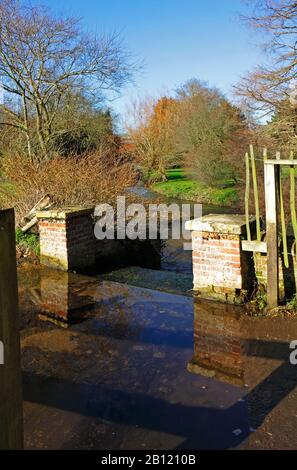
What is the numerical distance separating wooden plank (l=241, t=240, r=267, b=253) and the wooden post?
3.67 metres

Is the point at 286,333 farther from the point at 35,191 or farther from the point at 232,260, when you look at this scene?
the point at 35,191

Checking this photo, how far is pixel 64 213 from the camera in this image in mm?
6863

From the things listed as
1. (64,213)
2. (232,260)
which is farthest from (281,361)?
(64,213)

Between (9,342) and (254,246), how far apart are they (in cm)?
373

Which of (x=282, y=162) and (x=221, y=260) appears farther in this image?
(x=221, y=260)

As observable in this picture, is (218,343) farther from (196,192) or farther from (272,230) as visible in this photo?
(196,192)

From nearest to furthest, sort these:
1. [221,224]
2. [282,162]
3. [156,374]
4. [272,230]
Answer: [156,374], [282,162], [272,230], [221,224]

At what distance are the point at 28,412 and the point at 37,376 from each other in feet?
1.82

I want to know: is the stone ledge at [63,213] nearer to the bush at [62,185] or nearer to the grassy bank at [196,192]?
the bush at [62,185]

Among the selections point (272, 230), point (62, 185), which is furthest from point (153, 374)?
point (62, 185)

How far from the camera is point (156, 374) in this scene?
346 cm

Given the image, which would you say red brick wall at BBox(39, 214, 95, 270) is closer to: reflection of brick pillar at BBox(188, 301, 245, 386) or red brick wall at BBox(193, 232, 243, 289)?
red brick wall at BBox(193, 232, 243, 289)

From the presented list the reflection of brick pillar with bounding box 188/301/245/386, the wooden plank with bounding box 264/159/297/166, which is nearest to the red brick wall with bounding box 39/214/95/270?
the reflection of brick pillar with bounding box 188/301/245/386

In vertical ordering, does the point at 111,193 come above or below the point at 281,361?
above
